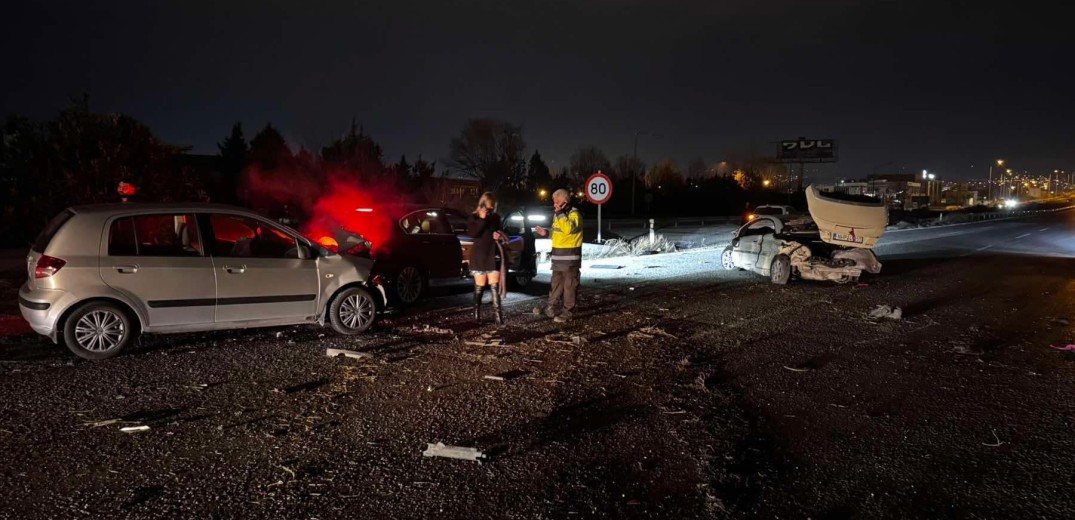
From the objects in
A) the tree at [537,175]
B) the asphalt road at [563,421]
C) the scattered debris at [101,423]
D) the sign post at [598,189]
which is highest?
the tree at [537,175]

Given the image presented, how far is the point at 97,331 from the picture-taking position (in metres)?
6.62

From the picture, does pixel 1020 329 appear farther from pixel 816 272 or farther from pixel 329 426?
pixel 329 426

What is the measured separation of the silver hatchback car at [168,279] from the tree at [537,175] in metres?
54.6

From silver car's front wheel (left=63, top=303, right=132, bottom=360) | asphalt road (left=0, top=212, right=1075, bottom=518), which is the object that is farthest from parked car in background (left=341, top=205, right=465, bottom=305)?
silver car's front wheel (left=63, top=303, right=132, bottom=360)

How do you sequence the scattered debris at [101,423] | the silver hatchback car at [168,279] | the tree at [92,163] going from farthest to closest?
1. the tree at [92,163]
2. the silver hatchback car at [168,279]
3. the scattered debris at [101,423]

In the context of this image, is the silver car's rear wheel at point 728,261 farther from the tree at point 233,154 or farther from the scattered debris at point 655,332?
the tree at point 233,154

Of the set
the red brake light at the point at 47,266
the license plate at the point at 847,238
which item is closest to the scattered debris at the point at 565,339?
the red brake light at the point at 47,266

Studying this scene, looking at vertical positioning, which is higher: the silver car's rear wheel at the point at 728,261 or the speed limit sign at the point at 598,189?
the speed limit sign at the point at 598,189

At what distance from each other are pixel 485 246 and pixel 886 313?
5774 mm

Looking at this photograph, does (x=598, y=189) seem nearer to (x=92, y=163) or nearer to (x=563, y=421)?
(x=92, y=163)

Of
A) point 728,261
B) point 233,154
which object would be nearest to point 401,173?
point 233,154

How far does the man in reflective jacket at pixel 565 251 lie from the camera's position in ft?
29.2

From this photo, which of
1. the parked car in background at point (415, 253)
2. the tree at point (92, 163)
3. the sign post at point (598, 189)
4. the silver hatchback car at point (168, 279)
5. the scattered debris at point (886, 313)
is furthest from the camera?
the sign post at point (598, 189)

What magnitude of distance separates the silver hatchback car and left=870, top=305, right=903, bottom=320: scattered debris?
7.02 meters
